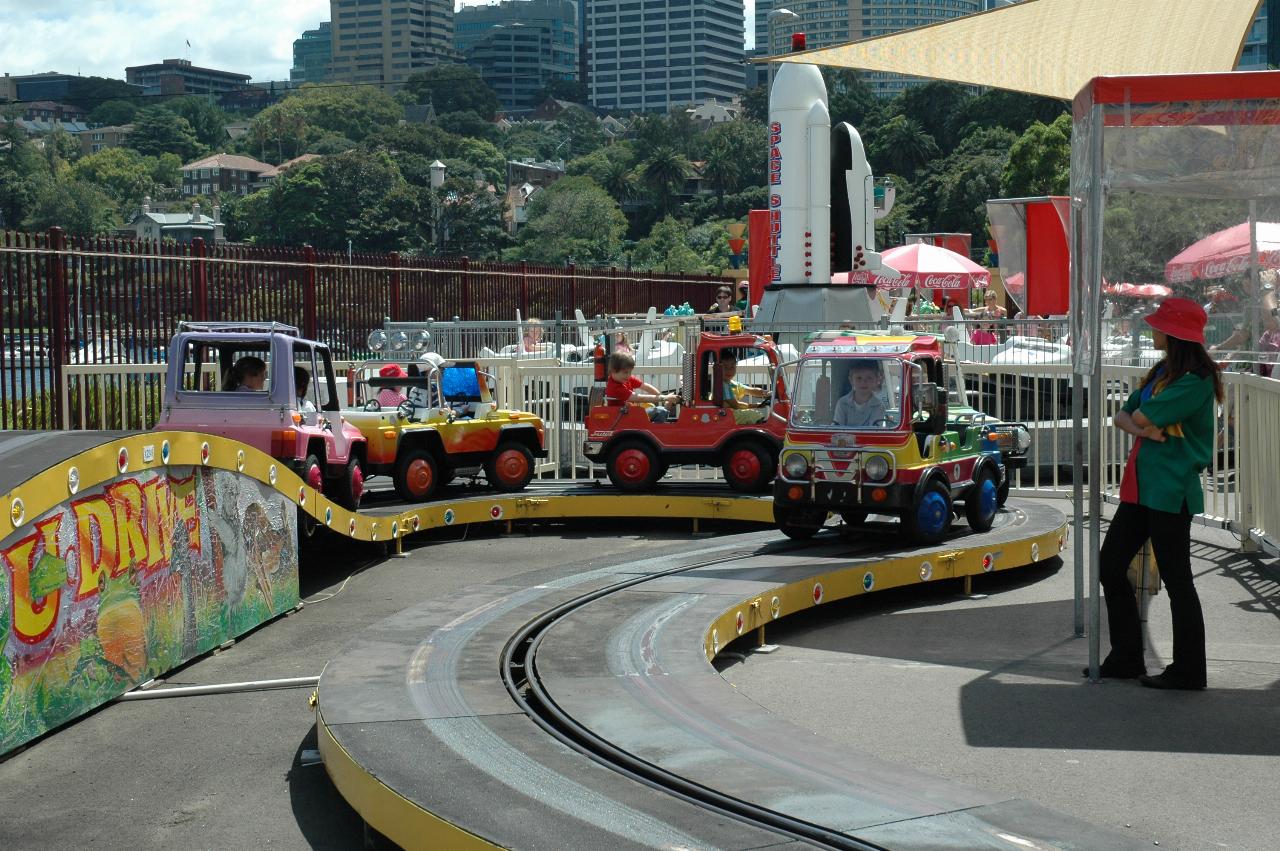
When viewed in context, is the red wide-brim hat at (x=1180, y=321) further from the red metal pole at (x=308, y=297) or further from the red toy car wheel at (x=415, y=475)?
the red metal pole at (x=308, y=297)

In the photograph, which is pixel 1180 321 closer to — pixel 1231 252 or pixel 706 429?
pixel 1231 252

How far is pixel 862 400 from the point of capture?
1216 centimetres

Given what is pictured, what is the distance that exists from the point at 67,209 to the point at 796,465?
569ft

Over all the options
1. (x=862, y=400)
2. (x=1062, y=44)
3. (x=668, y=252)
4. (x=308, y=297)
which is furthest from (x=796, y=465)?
(x=668, y=252)

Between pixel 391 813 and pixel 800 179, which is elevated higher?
pixel 800 179

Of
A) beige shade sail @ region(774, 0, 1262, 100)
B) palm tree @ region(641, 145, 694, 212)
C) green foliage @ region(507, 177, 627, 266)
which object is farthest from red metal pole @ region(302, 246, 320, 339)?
palm tree @ region(641, 145, 694, 212)

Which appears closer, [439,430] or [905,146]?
[439,430]

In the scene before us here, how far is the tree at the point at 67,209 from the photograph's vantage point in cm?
16875

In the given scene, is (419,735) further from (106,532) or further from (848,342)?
(848,342)

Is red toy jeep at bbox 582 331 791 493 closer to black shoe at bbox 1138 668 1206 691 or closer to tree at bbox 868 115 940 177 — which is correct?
black shoe at bbox 1138 668 1206 691

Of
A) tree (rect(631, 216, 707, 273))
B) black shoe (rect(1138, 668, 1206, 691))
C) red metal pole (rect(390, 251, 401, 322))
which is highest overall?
tree (rect(631, 216, 707, 273))

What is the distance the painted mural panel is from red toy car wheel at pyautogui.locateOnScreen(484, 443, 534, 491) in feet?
17.0

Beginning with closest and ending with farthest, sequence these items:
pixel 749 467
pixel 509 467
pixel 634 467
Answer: pixel 749 467, pixel 634 467, pixel 509 467

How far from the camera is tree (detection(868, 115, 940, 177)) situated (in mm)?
138375
